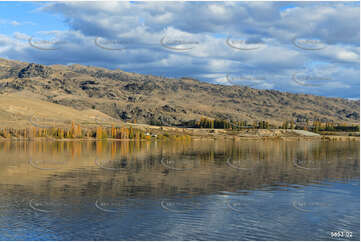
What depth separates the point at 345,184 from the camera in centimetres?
7019

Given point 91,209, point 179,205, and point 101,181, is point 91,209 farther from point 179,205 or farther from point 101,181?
point 101,181

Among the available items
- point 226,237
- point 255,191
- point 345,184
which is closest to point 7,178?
point 255,191

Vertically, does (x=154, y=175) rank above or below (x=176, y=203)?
above

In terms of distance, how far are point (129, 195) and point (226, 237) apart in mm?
20875

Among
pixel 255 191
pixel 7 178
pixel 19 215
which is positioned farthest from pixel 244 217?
pixel 7 178

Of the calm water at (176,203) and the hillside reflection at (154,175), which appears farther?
the hillside reflection at (154,175)

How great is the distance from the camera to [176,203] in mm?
52219

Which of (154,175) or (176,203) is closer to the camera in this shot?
(176,203)

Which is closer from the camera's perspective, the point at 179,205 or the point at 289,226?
the point at 289,226

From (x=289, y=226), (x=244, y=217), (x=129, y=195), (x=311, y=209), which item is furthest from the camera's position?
(x=129, y=195)

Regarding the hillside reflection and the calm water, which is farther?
the hillside reflection

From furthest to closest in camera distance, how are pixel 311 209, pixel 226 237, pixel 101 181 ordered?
pixel 101 181 < pixel 311 209 < pixel 226 237

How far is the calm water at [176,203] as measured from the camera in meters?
40.3

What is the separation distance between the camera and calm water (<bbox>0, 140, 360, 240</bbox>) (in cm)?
4031
